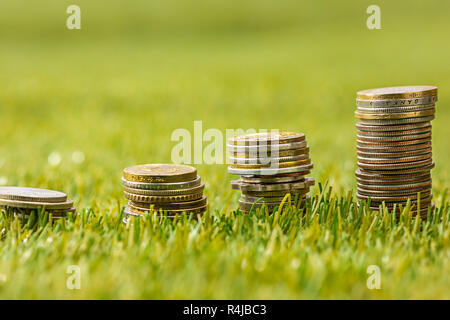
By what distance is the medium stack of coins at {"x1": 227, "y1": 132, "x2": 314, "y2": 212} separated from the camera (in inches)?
164

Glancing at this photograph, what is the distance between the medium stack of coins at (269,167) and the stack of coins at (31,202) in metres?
1.15

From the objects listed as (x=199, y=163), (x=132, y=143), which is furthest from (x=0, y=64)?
(x=199, y=163)

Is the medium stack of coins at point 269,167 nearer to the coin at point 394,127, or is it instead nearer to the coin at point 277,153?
the coin at point 277,153

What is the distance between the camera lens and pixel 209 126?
10062 millimetres

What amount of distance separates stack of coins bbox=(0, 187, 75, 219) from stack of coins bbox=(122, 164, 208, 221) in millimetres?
427

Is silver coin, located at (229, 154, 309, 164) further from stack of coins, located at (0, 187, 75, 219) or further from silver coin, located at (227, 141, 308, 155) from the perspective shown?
stack of coins, located at (0, 187, 75, 219)

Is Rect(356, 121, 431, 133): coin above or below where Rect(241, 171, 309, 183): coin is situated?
above

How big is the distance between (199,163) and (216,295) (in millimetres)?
4518

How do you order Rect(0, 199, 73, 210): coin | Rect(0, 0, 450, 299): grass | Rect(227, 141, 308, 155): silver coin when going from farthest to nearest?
Rect(227, 141, 308, 155): silver coin < Rect(0, 199, 73, 210): coin < Rect(0, 0, 450, 299): grass

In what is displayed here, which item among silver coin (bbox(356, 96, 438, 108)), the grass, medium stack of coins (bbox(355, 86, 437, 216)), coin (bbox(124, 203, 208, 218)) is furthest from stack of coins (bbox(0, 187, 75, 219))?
silver coin (bbox(356, 96, 438, 108))

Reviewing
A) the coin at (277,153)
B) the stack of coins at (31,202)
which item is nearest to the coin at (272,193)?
the coin at (277,153)

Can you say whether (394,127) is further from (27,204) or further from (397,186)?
(27,204)

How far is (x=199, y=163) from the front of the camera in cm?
736
